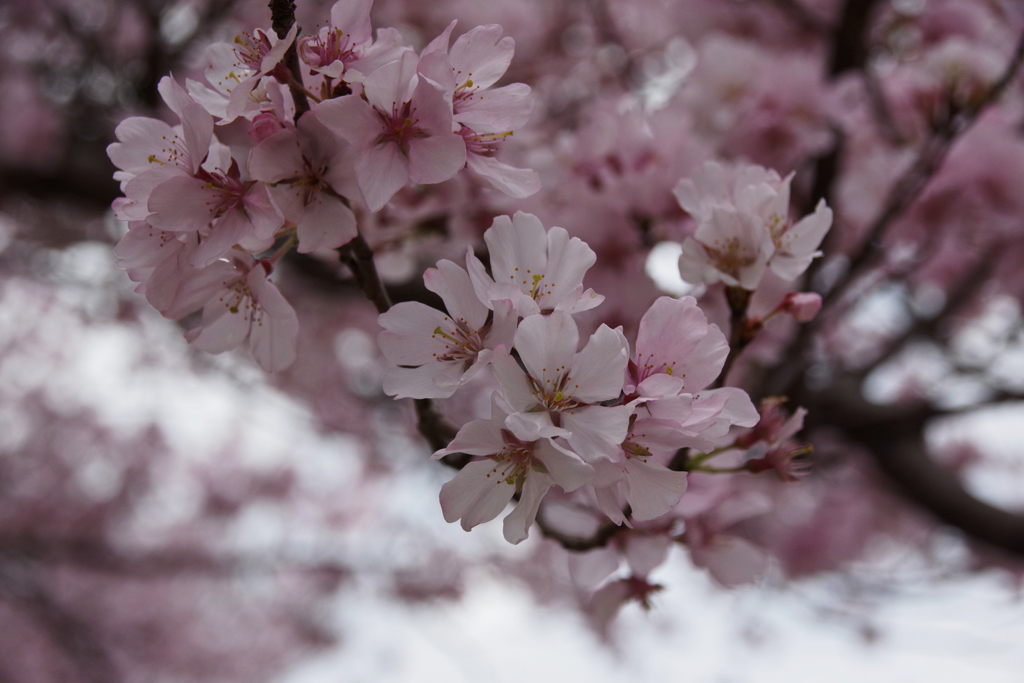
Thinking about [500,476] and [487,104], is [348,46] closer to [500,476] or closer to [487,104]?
[487,104]

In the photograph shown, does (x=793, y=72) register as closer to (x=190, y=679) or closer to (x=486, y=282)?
(x=486, y=282)

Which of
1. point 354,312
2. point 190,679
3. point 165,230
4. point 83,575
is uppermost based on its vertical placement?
point 165,230

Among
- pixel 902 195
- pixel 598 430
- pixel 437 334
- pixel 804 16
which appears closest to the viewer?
pixel 598 430

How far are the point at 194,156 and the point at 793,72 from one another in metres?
1.43

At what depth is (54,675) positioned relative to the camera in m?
6.03

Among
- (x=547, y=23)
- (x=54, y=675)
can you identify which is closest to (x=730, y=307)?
(x=547, y=23)

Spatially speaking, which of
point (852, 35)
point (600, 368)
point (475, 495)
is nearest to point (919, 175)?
point (852, 35)

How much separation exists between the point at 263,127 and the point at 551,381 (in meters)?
0.36

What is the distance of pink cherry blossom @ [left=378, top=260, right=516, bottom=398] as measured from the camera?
25.0 inches

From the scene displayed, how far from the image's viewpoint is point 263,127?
0.59 m

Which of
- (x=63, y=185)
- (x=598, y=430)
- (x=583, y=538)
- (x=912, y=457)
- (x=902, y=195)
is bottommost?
(x=912, y=457)

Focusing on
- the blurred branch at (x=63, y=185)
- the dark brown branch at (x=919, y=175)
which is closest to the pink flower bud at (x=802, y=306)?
the dark brown branch at (x=919, y=175)

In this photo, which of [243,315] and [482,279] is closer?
[482,279]

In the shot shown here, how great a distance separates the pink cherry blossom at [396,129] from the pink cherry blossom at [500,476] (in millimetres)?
240
